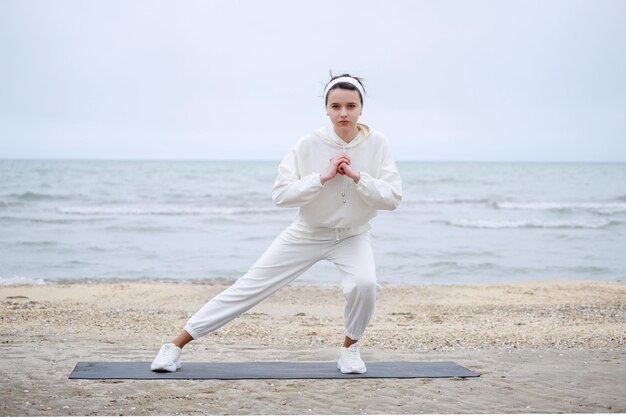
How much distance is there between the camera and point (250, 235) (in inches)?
746

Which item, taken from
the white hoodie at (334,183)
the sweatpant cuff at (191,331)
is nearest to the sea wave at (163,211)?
the sweatpant cuff at (191,331)

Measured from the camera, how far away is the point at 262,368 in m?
5.33

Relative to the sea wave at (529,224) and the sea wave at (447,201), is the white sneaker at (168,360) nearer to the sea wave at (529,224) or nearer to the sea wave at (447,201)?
the sea wave at (529,224)

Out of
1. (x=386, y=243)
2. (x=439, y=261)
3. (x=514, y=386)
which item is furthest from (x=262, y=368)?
(x=386, y=243)

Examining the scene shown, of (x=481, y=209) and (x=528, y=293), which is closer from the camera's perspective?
(x=528, y=293)

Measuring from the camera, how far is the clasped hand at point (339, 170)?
4625 mm

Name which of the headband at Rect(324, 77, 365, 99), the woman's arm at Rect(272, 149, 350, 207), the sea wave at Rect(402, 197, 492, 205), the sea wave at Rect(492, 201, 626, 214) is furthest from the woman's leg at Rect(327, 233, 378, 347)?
the sea wave at Rect(402, 197, 492, 205)

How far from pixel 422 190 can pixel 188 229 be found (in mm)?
21254

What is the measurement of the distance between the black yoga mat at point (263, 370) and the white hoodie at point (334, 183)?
1014mm

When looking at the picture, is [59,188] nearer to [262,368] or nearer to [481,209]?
[481,209]

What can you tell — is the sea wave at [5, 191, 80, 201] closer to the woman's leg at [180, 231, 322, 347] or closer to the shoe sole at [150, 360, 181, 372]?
the shoe sole at [150, 360, 181, 372]

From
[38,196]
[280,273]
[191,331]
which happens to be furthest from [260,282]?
[38,196]

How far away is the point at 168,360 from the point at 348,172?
72.7 inches

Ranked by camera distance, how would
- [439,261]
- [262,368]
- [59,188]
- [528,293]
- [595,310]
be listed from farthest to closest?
1. [59,188]
2. [439,261]
3. [528,293]
4. [595,310]
5. [262,368]
